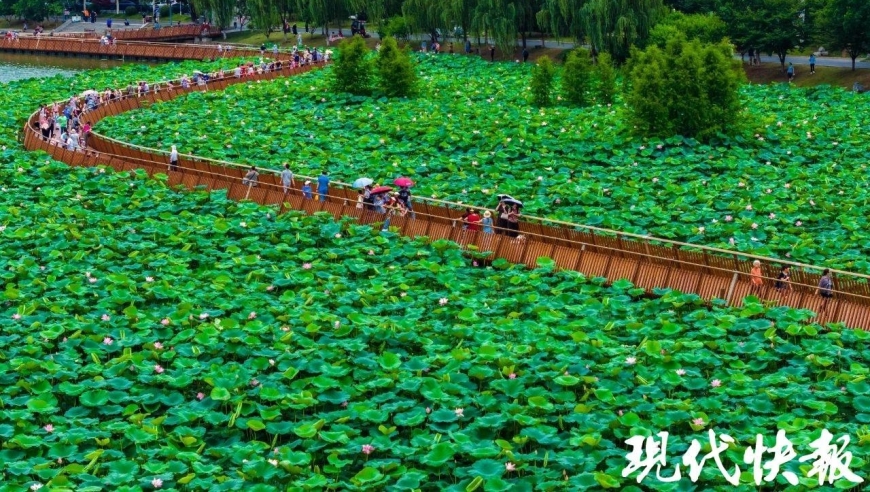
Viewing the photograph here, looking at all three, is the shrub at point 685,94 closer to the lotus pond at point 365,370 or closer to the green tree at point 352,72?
the green tree at point 352,72

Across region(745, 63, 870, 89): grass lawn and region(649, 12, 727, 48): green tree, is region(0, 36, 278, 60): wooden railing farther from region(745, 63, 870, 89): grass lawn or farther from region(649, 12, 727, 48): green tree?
region(745, 63, 870, 89): grass lawn

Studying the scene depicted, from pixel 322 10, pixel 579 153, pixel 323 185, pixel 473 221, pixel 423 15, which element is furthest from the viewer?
pixel 322 10

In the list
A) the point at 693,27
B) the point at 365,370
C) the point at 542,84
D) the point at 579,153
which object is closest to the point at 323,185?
the point at 579,153

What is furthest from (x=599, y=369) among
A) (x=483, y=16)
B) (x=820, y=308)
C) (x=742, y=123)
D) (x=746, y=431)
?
(x=483, y=16)

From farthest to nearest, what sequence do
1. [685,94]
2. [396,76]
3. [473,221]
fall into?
[396,76], [685,94], [473,221]

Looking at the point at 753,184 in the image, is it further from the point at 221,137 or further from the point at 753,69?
the point at 753,69

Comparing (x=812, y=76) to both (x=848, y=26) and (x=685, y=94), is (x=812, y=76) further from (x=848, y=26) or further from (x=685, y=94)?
(x=685, y=94)

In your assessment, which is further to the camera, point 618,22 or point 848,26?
point 618,22
